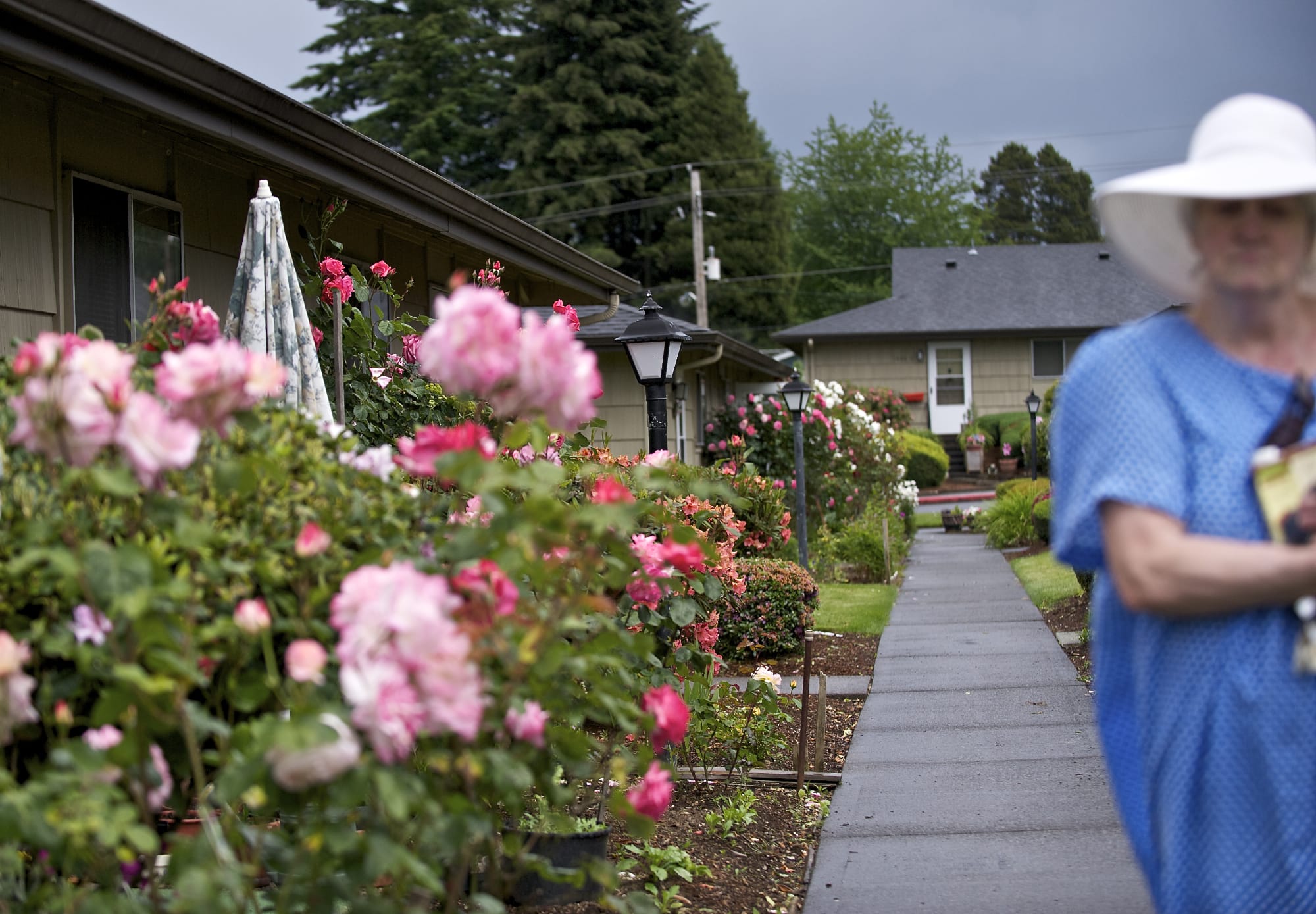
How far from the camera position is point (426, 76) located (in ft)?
114

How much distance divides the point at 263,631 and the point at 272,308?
2.73 meters

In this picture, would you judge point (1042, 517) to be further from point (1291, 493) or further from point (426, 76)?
point (426, 76)

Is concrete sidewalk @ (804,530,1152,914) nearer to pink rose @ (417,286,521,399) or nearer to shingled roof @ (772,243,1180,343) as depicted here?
pink rose @ (417,286,521,399)

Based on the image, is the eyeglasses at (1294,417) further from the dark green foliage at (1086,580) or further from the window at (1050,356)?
the window at (1050,356)

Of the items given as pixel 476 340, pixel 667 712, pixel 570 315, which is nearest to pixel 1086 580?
pixel 570 315

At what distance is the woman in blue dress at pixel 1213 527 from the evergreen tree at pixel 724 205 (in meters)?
32.3

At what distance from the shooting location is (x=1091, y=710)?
719 centimetres

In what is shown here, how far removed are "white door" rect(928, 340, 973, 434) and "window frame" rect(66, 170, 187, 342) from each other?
83.7ft

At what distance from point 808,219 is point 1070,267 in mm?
17529

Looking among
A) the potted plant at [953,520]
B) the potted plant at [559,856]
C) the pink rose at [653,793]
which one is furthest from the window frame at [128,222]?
the potted plant at [953,520]

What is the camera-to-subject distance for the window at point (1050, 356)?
29.7 meters

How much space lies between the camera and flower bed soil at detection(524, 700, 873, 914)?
425cm

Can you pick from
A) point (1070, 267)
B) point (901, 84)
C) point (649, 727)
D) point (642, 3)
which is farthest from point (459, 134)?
point (649, 727)

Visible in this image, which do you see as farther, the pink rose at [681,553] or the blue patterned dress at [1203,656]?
the pink rose at [681,553]
